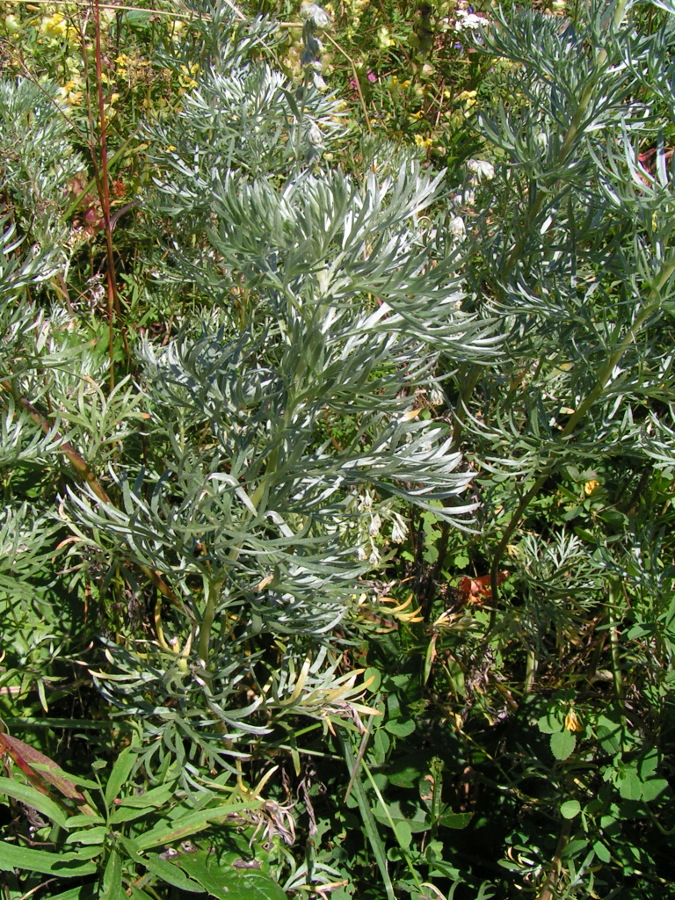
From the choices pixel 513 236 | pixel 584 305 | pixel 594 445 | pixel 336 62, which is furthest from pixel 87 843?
pixel 336 62

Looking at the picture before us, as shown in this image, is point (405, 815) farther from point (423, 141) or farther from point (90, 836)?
point (423, 141)

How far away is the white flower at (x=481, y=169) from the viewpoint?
177cm

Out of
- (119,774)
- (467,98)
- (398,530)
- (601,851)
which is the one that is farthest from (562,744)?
(467,98)

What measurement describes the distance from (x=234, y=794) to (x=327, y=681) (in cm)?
28

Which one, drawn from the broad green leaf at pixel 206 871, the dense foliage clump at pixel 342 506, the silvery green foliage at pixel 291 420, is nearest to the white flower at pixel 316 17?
the dense foliage clump at pixel 342 506

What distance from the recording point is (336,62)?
3164 millimetres

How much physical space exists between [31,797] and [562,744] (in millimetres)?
1094

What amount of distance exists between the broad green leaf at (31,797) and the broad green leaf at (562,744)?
1.02 metres

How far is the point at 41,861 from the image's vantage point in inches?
49.1

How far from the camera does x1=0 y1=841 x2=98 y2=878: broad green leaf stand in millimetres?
1211

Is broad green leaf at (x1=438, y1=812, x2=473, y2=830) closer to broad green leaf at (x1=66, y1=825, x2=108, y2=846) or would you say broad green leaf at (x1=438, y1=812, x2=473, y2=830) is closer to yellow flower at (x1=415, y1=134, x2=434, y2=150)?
broad green leaf at (x1=66, y1=825, x2=108, y2=846)

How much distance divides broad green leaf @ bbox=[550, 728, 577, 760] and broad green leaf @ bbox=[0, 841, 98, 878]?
97 centimetres

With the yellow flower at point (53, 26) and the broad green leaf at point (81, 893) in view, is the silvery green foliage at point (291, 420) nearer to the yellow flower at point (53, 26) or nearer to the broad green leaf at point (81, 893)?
the broad green leaf at point (81, 893)

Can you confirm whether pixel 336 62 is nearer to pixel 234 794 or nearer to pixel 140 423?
Answer: pixel 140 423
